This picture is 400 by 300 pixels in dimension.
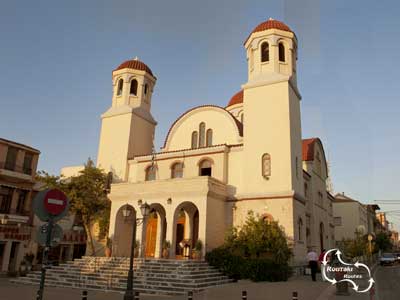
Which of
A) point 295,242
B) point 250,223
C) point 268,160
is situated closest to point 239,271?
point 250,223

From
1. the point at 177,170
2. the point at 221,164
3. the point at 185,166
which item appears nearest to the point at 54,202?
the point at 221,164

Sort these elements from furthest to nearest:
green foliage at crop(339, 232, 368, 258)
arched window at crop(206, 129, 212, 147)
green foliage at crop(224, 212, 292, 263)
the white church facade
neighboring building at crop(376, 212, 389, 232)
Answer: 1. neighboring building at crop(376, 212, 389, 232)
2. green foliage at crop(339, 232, 368, 258)
3. arched window at crop(206, 129, 212, 147)
4. the white church facade
5. green foliage at crop(224, 212, 292, 263)

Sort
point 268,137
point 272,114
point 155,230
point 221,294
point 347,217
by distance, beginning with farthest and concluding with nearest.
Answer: point 347,217
point 155,230
point 272,114
point 268,137
point 221,294

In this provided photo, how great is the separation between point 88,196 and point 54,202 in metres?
19.5

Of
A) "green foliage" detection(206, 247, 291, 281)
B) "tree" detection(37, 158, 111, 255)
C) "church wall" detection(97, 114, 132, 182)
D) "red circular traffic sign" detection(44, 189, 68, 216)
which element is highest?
"church wall" detection(97, 114, 132, 182)

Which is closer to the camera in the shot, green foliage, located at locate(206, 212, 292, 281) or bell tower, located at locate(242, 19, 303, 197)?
green foliage, located at locate(206, 212, 292, 281)

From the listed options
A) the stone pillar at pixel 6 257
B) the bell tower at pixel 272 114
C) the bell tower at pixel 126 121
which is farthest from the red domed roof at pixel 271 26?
Answer: the stone pillar at pixel 6 257

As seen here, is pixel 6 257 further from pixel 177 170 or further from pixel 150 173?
pixel 177 170

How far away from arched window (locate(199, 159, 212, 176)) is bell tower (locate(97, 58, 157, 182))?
22.4ft

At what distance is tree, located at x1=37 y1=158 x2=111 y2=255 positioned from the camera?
2567 centimetres

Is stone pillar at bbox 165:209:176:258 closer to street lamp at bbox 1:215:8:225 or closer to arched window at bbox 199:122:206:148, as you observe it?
arched window at bbox 199:122:206:148

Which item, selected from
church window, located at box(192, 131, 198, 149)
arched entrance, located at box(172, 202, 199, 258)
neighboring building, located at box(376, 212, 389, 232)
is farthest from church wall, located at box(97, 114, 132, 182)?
neighboring building, located at box(376, 212, 389, 232)

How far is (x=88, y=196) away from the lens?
2608 cm

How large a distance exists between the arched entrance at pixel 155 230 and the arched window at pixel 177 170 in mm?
2947
